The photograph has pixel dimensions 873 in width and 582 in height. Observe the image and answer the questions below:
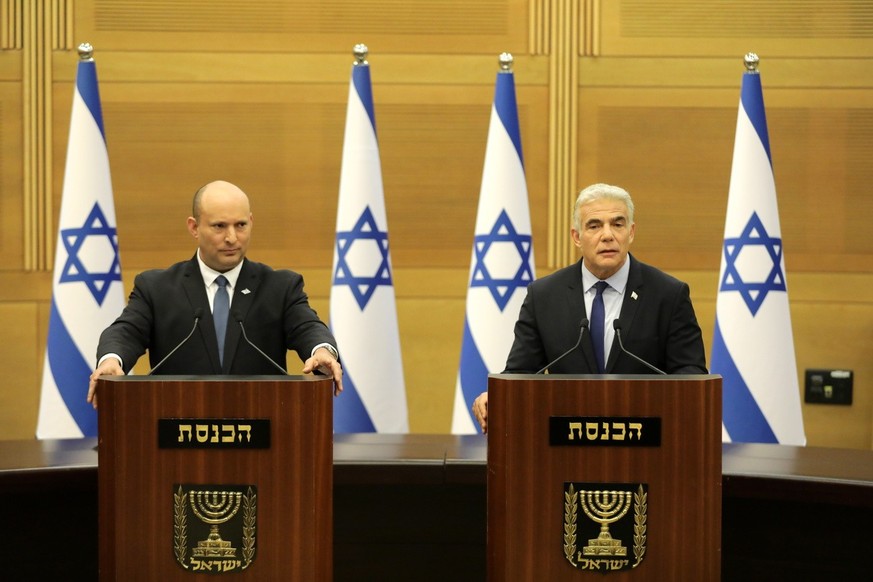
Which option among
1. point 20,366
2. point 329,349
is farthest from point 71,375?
point 329,349

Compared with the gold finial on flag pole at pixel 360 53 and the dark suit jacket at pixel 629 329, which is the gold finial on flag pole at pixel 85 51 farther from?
the dark suit jacket at pixel 629 329

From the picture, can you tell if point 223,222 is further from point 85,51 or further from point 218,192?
point 85,51

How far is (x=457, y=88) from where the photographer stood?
5344 millimetres

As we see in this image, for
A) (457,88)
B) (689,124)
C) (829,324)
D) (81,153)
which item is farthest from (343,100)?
(829,324)

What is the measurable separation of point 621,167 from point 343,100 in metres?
1.50

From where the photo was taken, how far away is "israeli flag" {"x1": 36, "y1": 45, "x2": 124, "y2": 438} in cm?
433

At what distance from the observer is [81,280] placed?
4.36 m

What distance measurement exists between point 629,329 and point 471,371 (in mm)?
1917

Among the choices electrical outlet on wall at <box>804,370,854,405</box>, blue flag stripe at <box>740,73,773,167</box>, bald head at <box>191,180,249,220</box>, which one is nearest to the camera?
bald head at <box>191,180,249,220</box>

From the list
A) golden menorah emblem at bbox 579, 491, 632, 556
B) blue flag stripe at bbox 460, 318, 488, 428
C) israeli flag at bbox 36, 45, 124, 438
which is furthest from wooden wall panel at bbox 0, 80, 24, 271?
golden menorah emblem at bbox 579, 491, 632, 556

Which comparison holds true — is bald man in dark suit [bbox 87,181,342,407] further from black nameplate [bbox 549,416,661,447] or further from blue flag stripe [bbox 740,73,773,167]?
blue flag stripe [bbox 740,73,773,167]

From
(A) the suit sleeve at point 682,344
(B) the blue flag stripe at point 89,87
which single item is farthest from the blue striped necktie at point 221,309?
(B) the blue flag stripe at point 89,87

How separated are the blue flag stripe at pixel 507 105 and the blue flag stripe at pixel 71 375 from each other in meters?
2.11

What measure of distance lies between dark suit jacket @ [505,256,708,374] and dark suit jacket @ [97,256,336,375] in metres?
0.54
